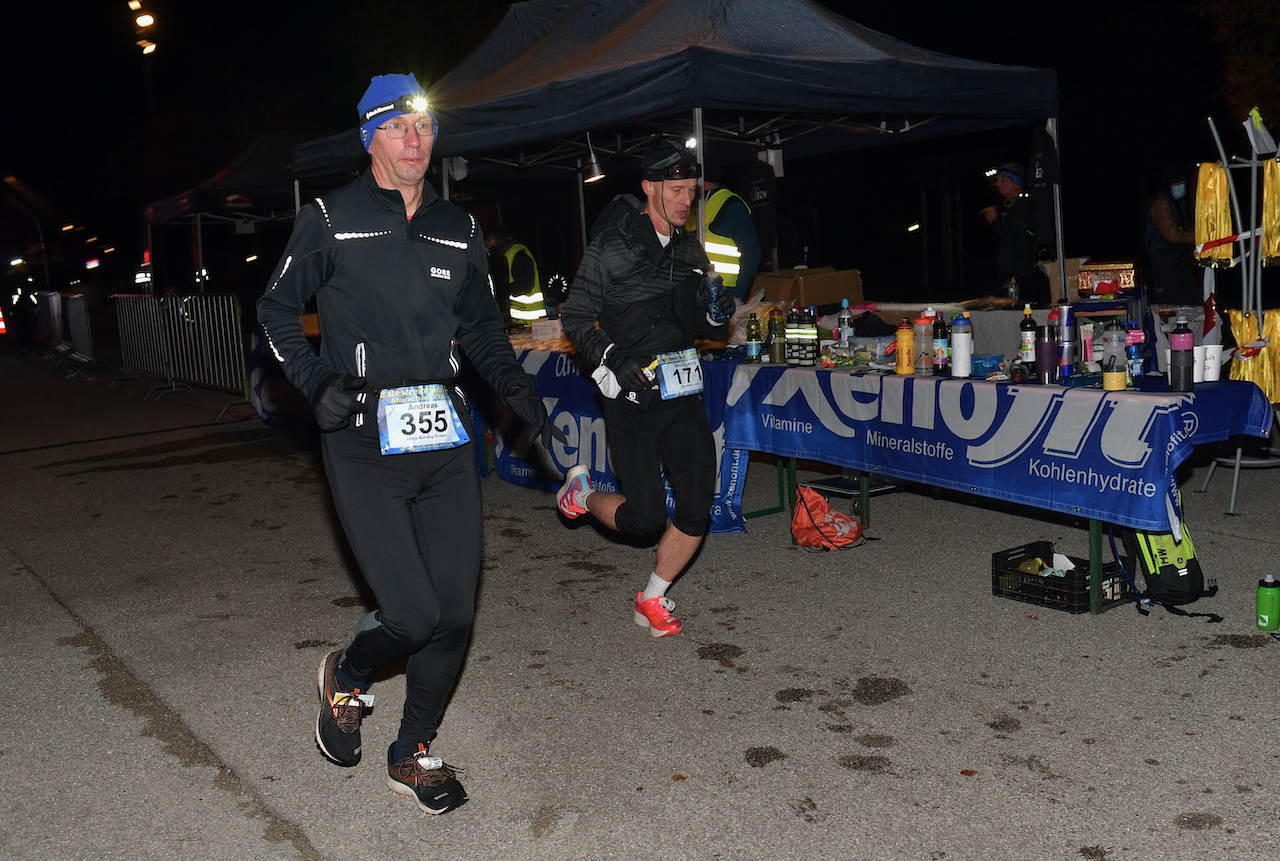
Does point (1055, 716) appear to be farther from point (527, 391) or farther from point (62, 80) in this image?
point (62, 80)

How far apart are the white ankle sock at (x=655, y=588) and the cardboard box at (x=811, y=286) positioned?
17.1ft

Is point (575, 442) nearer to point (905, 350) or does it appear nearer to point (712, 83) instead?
point (712, 83)

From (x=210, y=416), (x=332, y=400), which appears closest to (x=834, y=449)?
(x=332, y=400)

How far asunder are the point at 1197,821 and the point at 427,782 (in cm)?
238

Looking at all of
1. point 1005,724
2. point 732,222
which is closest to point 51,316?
point 732,222

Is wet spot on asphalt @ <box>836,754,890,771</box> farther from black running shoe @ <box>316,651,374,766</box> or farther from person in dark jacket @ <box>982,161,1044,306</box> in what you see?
person in dark jacket @ <box>982,161,1044,306</box>

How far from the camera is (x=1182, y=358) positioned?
5176 millimetres

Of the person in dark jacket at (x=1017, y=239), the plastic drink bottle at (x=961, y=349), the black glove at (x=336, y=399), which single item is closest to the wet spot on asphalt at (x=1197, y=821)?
the black glove at (x=336, y=399)

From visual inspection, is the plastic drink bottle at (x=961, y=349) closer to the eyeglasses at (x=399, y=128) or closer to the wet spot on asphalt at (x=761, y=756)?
the wet spot on asphalt at (x=761, y=756)

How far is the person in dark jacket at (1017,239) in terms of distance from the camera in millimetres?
10039

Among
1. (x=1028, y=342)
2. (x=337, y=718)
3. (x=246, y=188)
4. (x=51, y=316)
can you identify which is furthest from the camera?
(x=51, y=316)

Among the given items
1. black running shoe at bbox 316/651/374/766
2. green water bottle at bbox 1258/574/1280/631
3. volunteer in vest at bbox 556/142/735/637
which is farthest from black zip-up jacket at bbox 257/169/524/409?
green water bottle at bbox 1258/574/1280/631

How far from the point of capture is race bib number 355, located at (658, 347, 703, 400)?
5066 mm

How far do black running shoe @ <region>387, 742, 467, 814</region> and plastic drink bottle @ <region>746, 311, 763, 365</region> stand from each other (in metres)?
4.07
